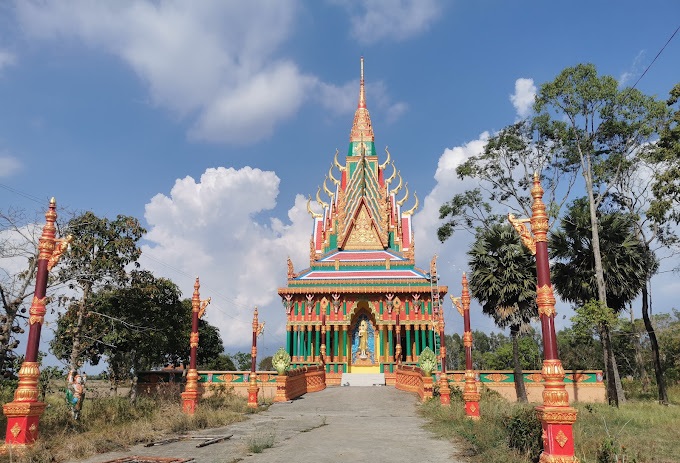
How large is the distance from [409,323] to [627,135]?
18.8 metres

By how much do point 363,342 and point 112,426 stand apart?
25982 millimetres

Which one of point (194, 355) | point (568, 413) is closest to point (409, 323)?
point (194, 355)

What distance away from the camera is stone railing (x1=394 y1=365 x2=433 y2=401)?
22938mm

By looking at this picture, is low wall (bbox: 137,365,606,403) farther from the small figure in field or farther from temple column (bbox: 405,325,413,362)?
the small figure in field

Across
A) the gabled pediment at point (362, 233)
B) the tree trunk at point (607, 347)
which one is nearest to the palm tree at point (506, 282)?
the tree trunk at point (607, 347)

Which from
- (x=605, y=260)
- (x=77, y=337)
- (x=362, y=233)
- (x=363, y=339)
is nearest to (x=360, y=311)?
(x=363, y=339)

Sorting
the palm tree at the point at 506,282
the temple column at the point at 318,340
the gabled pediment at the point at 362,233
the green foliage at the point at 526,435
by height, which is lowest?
the green foliage at the point at 526,435

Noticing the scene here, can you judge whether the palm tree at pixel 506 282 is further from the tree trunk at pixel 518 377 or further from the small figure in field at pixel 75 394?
the small figure in field at pixel 75 394

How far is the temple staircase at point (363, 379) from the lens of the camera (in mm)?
34094

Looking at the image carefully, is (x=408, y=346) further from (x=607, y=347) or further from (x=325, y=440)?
(x=325, y=440)

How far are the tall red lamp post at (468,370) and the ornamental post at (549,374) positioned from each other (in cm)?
628

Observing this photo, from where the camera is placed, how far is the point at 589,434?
1193 cm

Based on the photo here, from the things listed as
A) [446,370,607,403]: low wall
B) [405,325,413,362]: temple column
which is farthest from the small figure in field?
[405,325,413,362]: temple column

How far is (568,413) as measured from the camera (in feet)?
29.5
